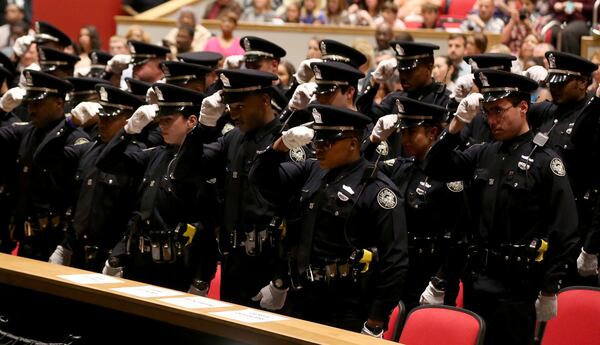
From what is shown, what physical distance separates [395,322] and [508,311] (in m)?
0.60

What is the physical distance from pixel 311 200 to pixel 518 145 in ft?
3.61

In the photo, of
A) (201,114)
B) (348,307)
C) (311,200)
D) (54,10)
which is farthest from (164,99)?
(54,10)

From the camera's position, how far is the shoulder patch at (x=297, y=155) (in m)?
6.16

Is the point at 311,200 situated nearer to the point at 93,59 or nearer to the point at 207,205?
the point at 207,205

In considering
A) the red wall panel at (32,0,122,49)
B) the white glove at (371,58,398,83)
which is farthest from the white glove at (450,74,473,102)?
the red wall panel at (32,0,122,49)

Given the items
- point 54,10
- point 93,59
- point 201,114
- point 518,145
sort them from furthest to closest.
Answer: point 54,10 < point 93,59 < point 201,114 < point 518,145

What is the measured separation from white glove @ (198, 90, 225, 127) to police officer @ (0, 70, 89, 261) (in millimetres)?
1602

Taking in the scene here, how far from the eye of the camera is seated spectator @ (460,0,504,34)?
1153 centimetres

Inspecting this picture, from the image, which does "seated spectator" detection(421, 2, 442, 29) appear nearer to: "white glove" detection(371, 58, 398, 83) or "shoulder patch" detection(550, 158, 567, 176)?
"white glove" detection(371, 58, 398, 83)

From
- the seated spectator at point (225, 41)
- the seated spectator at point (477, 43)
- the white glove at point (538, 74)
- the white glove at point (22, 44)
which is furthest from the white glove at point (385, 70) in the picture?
the seated spectator at point (225, 41)

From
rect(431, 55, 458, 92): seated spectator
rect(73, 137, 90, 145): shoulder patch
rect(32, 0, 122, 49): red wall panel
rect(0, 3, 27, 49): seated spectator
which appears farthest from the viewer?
rect(32, 0, 122, 49): red wall panel

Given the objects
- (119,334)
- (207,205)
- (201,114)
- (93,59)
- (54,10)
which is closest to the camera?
(119,334)

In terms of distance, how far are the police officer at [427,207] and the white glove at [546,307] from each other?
625mm

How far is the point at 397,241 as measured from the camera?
17.7 ft
